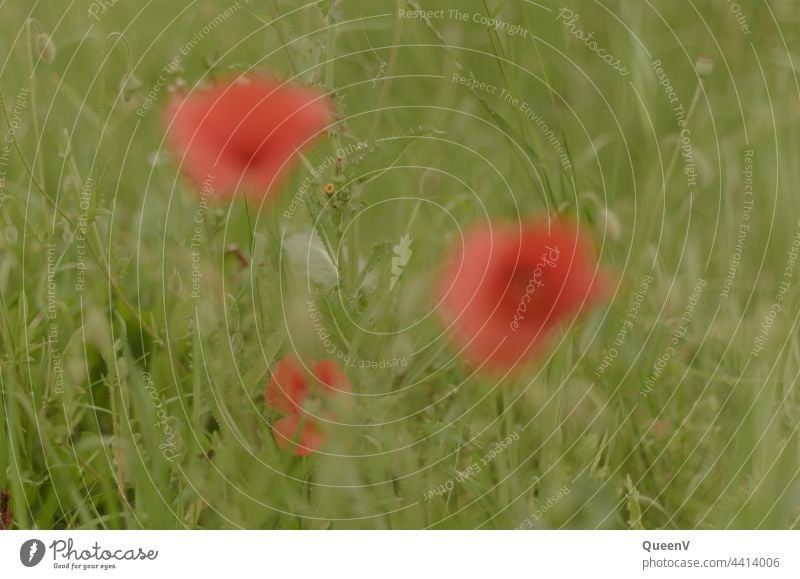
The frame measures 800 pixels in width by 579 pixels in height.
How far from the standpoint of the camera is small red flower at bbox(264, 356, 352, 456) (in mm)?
882

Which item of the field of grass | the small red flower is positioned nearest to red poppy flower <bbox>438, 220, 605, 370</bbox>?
the field of grass

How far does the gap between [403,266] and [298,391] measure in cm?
15

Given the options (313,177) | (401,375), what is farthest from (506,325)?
(313,177)

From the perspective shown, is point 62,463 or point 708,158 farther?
point 708,158

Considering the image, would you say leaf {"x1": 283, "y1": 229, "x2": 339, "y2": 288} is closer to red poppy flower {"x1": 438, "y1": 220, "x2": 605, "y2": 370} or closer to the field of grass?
the field of grass

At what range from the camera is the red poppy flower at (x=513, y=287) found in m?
0.93

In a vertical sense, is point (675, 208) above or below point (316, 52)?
below

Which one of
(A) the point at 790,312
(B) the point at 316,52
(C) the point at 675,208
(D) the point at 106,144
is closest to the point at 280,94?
(B) the point at 316,52

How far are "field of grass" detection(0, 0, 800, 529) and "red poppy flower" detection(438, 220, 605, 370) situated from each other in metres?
0.02

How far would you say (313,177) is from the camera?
92 centimetres

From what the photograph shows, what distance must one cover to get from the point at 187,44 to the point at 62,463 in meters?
0.39
